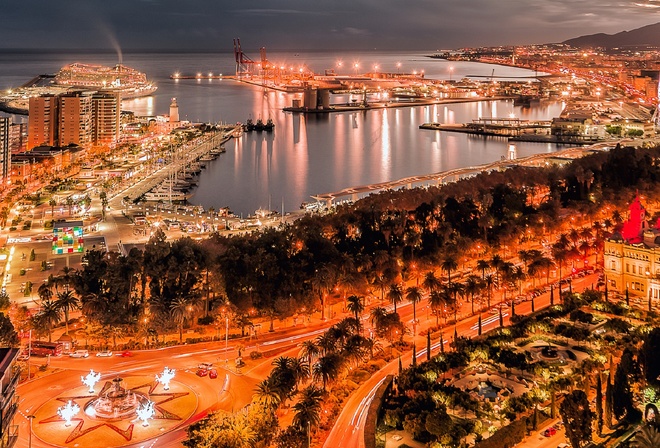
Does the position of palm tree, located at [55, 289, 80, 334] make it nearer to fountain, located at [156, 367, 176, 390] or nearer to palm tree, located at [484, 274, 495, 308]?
fountain, located at [156, 367, 176, 390]

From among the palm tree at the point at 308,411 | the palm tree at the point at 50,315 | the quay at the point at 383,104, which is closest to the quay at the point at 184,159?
the quay at the point at 383,104

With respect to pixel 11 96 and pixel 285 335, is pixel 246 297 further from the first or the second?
pixel 11 96


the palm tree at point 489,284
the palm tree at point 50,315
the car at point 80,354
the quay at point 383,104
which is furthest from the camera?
the quay at point 383,104

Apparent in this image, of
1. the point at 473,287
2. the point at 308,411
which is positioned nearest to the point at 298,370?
the point at 308,411

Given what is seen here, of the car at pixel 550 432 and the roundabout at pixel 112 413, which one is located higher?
the roundabout at pixel 112 413

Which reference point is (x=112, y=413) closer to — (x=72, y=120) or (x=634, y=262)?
(x=634, y=262)

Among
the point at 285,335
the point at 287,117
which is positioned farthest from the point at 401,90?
the point at 285,335

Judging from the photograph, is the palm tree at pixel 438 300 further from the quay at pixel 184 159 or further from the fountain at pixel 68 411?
the quay at pixel 184 159
